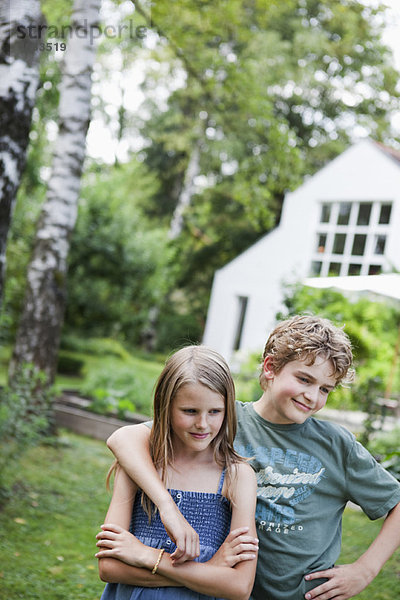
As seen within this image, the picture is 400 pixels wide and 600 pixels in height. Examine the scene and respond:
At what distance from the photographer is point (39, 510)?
5199 millimetres

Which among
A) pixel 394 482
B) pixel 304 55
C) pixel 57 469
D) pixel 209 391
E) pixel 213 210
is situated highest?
pixel 304 55

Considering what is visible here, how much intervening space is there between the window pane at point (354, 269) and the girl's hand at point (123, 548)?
17416mm

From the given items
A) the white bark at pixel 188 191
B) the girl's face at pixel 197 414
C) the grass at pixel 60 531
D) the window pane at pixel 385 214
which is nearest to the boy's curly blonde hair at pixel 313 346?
the girl's face at pixel 197 414

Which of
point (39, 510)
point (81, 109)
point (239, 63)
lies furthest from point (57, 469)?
point (239, 63)

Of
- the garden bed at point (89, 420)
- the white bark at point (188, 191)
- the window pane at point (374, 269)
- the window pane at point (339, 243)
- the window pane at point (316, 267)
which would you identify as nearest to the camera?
the garden bed at point (89, 420)

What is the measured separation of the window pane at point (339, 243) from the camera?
62.2ft

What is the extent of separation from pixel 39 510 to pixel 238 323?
54.5 ft

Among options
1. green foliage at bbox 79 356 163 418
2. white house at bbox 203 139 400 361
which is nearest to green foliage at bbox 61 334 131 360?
white house at bbox 203 139 400 361

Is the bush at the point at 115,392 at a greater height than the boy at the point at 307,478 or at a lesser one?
lesser

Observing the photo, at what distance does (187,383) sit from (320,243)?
18136mm

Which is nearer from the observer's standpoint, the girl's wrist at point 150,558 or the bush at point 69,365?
the girl's wrist at point 150,558

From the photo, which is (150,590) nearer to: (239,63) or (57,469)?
(57,469)

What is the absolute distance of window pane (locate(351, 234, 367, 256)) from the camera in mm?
18516

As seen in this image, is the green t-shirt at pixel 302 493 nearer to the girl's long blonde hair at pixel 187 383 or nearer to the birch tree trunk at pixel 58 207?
the girl's long blonde hair at pixel 187 383
